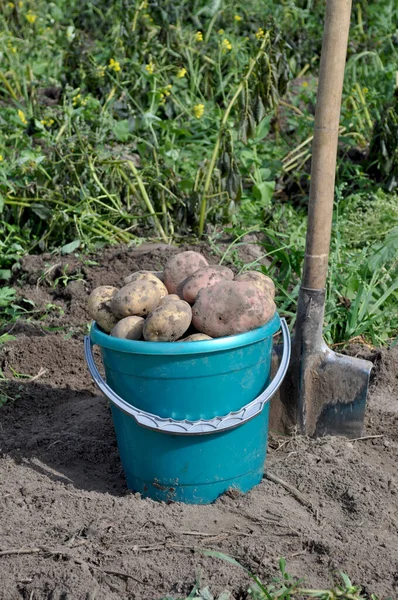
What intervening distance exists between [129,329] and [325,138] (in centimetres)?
93

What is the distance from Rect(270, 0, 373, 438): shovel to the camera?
8.83 feet

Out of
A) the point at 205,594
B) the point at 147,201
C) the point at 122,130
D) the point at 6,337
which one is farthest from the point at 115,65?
the point at 205,594

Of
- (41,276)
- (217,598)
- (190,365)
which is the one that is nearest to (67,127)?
(41,276)

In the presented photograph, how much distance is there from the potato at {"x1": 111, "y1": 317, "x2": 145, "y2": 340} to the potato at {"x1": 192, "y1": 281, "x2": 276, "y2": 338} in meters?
0.17

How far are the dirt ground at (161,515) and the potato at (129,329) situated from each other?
1.70ft

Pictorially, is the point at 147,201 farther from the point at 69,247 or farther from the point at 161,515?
the point at 161,515

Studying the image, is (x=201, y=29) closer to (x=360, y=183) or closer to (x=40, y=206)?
(x=360, y=183)

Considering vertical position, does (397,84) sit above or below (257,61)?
below

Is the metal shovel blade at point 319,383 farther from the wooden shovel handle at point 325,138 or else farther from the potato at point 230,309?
the potato at point 230,309

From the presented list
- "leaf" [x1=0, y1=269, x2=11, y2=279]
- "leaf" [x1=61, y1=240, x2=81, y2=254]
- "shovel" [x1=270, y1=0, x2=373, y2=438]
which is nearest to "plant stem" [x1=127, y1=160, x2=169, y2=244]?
"leaf" [x1=61, y1=240, x2=81, y2=254]

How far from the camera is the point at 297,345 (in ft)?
9.38

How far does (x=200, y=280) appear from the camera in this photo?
8.14 ft

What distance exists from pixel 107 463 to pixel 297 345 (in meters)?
0.81

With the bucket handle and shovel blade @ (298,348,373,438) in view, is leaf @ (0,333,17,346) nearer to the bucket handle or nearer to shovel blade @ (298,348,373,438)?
the bucket handle
